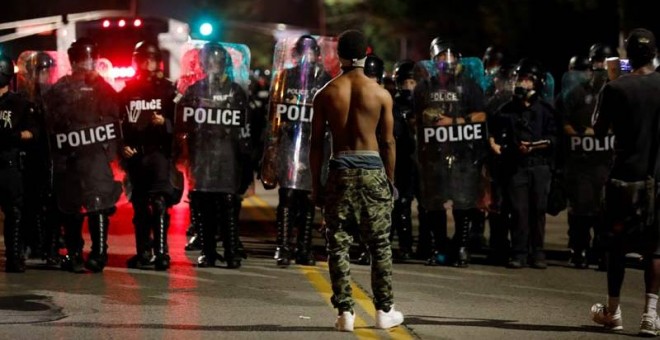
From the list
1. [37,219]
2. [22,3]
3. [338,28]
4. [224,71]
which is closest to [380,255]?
[224,71]

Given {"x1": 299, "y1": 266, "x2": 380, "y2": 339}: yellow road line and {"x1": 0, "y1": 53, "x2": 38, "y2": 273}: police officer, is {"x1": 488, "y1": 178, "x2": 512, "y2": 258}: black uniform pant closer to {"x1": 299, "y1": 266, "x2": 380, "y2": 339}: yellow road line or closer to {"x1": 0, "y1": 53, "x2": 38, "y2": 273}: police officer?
{"x1": 299, "y1": 266, "x2": 380, "y2": 339}: yellow road line

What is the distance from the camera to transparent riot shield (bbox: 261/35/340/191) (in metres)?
12.8

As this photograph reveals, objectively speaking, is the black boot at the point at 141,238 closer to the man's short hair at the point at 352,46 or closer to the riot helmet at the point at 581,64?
the man's short hair at the point at 352,46

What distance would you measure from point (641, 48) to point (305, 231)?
4.88 m

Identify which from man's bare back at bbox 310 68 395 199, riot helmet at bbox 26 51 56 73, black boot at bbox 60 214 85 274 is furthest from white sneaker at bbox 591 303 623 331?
riot helmet at bbox 26 51 56 73

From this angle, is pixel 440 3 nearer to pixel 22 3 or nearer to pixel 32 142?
pixel 22 3

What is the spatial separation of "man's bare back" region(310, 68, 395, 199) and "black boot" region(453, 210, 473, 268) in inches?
172

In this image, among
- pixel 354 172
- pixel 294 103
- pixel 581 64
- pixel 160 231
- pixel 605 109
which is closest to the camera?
pixel 354 172

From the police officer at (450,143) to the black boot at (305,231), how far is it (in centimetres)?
121

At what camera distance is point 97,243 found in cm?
1246

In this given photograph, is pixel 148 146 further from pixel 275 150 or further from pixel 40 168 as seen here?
pixel 275 150

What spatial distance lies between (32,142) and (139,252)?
1439 millimetres

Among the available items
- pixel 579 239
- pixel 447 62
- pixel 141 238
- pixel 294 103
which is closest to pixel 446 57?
pixel 447 62

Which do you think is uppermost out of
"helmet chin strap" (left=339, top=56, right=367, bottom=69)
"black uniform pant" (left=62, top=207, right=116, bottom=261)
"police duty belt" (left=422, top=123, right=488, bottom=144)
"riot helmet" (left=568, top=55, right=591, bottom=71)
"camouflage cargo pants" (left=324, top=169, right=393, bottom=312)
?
"riot helmet" (left=568, top=55, right=591, bottom=71)
